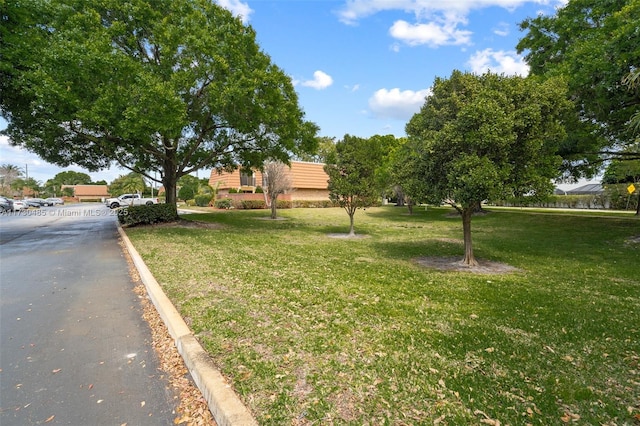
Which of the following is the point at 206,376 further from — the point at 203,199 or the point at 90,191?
the point at 90,191

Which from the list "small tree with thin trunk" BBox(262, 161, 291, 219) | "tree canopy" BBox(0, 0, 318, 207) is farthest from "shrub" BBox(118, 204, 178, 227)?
"small tree with thin trunk" BBox(262, 161, 291, 219)

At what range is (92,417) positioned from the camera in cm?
266

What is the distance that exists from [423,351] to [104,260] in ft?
28.6

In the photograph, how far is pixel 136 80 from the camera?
447 inches

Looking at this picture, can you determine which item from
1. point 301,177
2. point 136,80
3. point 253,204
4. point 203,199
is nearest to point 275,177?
point 136,80

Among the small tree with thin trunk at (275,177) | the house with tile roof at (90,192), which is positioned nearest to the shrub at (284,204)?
the small tree with thin trunk at (275,177)

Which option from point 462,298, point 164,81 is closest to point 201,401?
point 462,298

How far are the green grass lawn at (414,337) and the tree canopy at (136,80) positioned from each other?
605 cm

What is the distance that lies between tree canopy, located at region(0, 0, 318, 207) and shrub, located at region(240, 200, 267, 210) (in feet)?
61.7

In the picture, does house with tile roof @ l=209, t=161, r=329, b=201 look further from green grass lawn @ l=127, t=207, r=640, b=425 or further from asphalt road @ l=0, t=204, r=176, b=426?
asphalt road @ l=0, t=204, r=176, b=426

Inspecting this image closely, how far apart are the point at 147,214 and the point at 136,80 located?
7.12 m

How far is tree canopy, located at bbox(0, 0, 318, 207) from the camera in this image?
10.8 meters

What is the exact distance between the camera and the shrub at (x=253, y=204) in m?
35.6

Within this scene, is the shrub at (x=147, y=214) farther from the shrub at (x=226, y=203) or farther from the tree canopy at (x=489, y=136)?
the shrub at (x=226, y=203)
